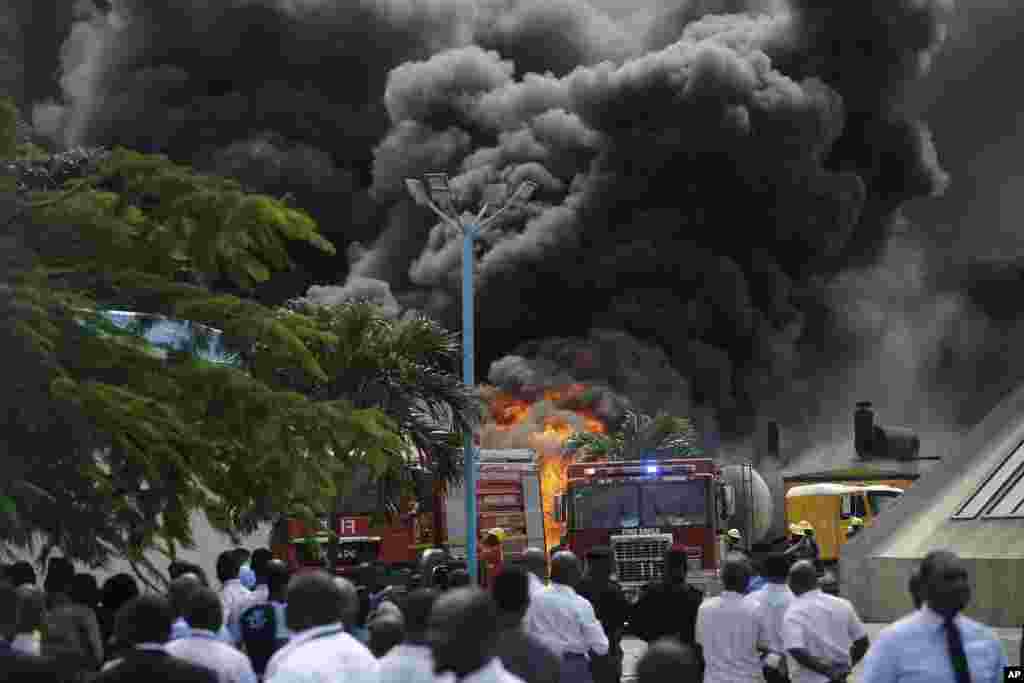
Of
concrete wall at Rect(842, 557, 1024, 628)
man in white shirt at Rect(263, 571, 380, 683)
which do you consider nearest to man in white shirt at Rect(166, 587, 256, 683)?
man in white shirt at Rect(263, 571, 380, 683)

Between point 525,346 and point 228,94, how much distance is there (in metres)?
20.2

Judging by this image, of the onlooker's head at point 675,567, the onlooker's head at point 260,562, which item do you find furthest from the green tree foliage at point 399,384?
the onlooker's head at point 675,567

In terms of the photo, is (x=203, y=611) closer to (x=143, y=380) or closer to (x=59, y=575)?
(x=59, y=575)

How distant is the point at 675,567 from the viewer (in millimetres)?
10000

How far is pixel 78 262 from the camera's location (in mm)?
11203

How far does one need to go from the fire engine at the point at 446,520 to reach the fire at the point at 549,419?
78.6ft

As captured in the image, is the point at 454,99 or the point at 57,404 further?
the point at 454,99

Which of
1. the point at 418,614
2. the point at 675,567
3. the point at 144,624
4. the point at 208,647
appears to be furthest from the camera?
the point at 675,567

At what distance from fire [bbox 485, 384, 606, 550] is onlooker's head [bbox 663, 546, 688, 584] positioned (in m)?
41.4

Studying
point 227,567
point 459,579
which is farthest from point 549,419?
point 459,579

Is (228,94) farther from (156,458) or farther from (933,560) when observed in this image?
(933,560)

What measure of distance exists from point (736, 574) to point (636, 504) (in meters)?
14.1

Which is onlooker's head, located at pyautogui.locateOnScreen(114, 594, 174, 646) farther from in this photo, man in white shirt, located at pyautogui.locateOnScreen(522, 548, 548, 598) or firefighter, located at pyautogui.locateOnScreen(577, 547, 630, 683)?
firefighter, located at pyautogui.locateOnScreen(577, 547, 630, 683)

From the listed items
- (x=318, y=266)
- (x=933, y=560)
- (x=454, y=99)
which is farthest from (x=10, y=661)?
(x=318, y=266)
